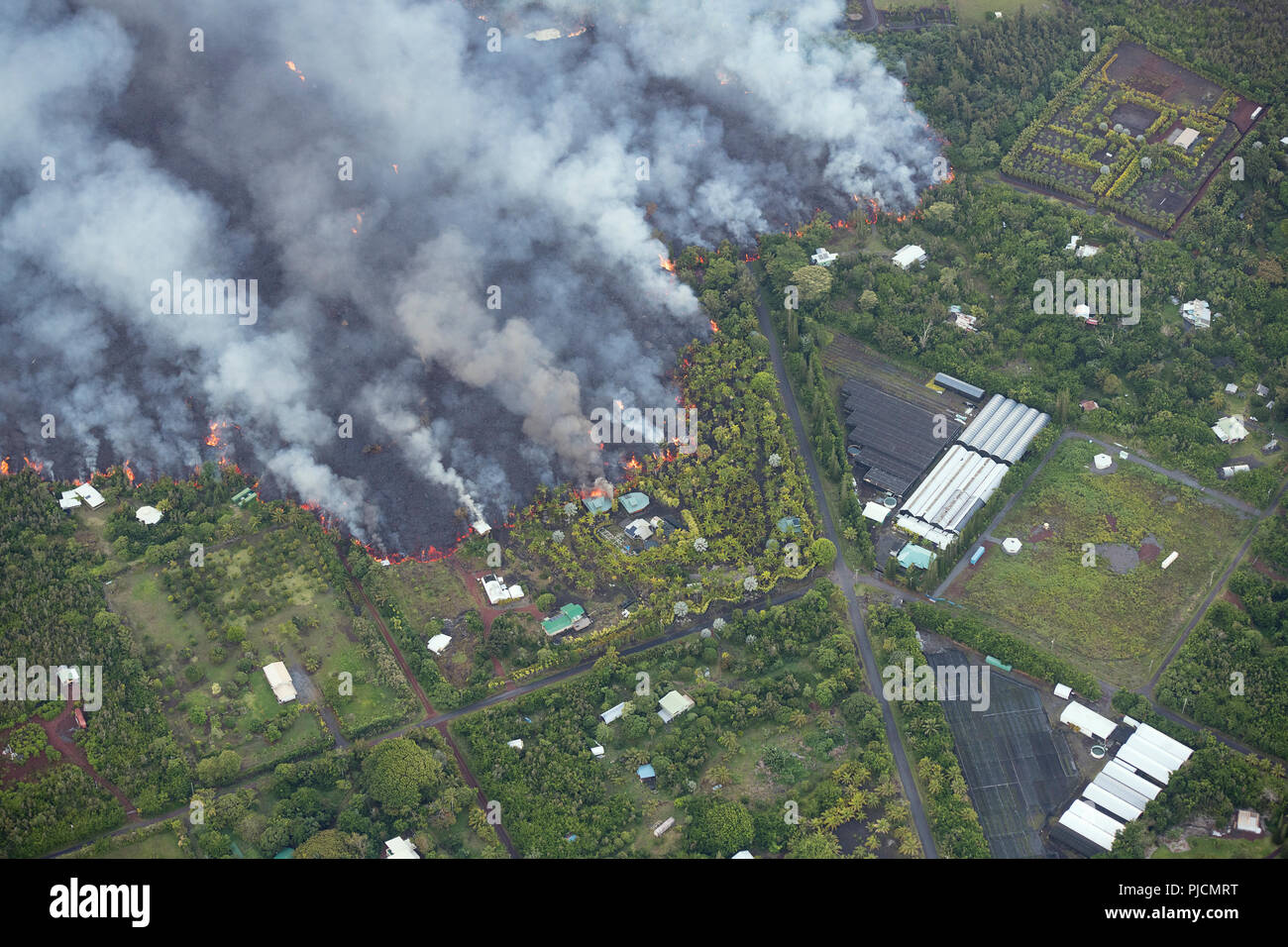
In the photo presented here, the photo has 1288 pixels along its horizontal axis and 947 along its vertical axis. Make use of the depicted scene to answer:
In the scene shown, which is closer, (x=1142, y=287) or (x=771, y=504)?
(x=771, y=504)

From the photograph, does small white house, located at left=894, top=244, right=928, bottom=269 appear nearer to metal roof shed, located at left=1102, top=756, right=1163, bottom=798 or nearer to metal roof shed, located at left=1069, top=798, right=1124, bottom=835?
metal roof shed, located at left=1102, top=756, right=1163, bottom=798

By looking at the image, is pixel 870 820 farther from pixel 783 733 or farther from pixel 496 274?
pixel 496 274

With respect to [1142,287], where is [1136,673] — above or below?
below

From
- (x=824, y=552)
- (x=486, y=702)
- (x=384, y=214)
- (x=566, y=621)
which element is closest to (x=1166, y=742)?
(x=824, y=552)

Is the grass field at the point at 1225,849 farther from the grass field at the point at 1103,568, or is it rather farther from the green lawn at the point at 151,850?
the green lawn at the point at 151,850

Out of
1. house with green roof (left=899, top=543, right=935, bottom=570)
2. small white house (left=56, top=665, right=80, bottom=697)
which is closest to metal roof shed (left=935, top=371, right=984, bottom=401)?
house with green roof (left=899, top=543, right=935, bottom=570)

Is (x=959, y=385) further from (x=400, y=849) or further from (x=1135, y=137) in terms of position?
(x=400, y=849)

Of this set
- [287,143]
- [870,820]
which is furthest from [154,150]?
[870,820]
